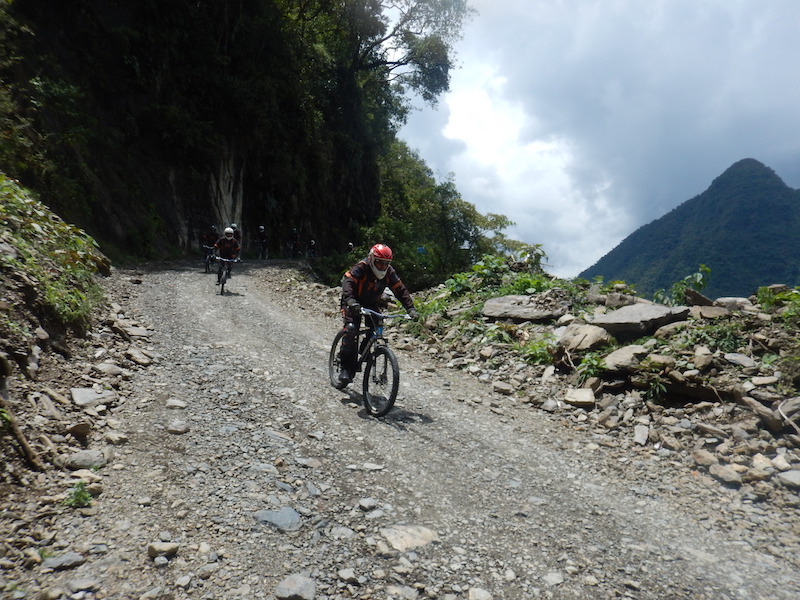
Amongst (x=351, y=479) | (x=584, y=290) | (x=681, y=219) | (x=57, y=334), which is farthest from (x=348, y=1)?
(x=681, y=219)

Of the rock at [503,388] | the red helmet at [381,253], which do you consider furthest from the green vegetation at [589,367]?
the red helmet at [381,253]

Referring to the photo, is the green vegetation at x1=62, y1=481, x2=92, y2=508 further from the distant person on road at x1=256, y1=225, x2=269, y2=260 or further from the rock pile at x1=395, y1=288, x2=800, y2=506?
the distant person on road at x1=256, y1=225, x2=269, y2=260

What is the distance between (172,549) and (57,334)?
13.2ft

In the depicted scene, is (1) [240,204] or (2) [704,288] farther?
(1) [240,204]

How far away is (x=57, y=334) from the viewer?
5617 mm

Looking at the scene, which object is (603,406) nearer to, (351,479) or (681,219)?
(351,479)

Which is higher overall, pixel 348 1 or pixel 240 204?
pixel 348 1

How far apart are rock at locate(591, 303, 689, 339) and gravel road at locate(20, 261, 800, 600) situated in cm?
253

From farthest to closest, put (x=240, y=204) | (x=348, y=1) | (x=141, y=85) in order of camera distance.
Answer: (x=348, y=1)
(x=240, y=204)
(x=141, y=85)

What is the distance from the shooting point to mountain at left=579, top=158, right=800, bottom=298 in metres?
26.5

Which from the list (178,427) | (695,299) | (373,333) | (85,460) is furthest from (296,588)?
(695,299)

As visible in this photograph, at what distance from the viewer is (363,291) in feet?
21.2

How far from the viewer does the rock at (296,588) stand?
2758 millimetres

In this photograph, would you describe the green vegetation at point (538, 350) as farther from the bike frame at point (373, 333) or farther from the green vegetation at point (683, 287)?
the bike frame at point (373, 333)
